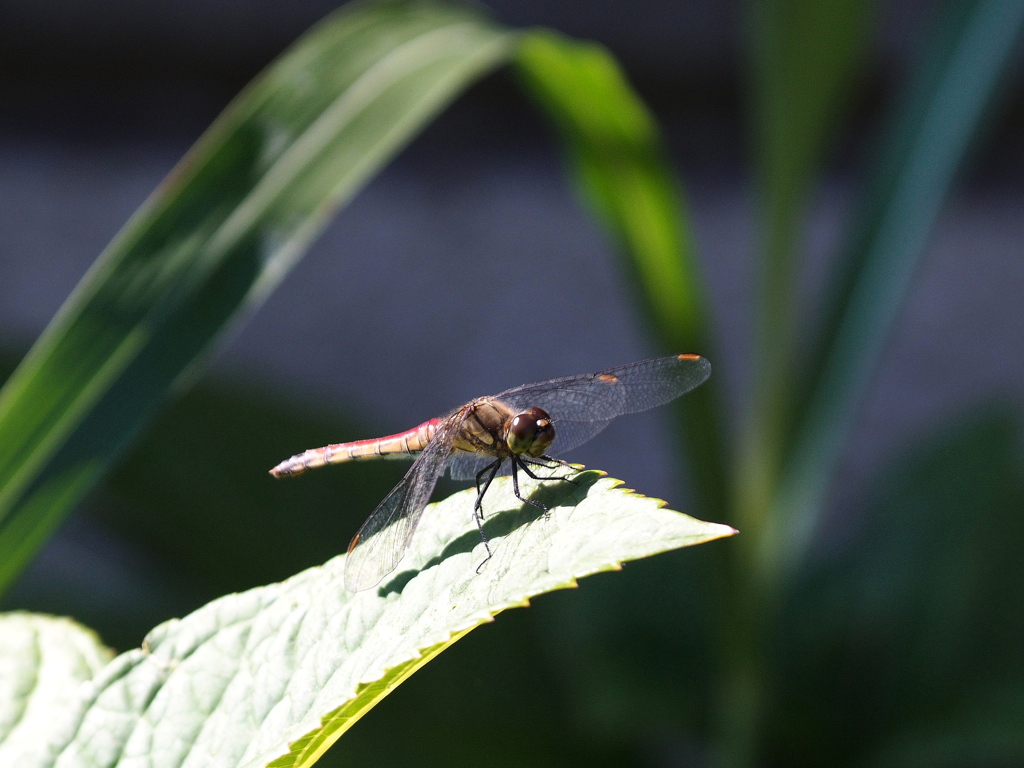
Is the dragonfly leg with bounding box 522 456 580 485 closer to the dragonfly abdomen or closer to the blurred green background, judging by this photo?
the dragonfly abdomen

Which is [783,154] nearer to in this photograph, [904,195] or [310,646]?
[904,195]

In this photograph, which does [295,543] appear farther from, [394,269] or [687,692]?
[394,269]

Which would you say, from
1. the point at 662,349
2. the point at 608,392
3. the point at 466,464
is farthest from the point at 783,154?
the point at 466,464

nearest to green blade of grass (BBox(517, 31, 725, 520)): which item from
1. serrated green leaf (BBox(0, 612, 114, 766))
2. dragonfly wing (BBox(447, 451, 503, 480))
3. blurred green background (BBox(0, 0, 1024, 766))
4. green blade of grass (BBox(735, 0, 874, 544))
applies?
blurred green background (BBox(0, 0, 1024, 766))

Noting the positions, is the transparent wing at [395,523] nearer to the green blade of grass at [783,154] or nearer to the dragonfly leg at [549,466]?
the dragonfly leg at [549,466]

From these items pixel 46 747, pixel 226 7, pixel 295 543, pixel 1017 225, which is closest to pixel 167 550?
pixel 295 543

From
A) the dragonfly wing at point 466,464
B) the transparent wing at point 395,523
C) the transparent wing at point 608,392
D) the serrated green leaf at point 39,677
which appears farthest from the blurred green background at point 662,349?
the serrated green leaf at point 39,677
